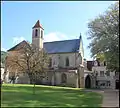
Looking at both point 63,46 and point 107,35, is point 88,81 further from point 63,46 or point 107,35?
point 107,35

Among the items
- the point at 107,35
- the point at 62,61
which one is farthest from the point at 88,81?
the point at 107,35

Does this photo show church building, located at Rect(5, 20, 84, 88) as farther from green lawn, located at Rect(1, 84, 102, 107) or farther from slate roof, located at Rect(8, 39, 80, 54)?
green lawn, located at Rect(1, 84, 102, 107)

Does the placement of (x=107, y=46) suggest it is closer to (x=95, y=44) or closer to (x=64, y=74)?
(x=95, y=44)

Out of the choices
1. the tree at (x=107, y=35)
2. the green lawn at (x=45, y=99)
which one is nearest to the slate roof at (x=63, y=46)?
the tree at (x=107, y=35)

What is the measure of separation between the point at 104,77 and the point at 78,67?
32.6ft

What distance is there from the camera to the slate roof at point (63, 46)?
69.7 m

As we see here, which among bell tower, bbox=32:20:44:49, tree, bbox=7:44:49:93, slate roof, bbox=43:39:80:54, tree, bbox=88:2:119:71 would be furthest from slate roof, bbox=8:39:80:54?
tree, bbox=88:2:119:71

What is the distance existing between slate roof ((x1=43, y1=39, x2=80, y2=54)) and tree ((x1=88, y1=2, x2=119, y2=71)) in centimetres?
2896

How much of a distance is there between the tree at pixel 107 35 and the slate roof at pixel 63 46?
95.0 ft

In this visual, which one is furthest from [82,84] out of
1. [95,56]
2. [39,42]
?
[95,56]

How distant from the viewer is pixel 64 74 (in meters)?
63.9

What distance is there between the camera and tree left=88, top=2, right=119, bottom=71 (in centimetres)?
3359

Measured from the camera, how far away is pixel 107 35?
3572 centimetres

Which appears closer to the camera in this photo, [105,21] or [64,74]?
[105,21]
